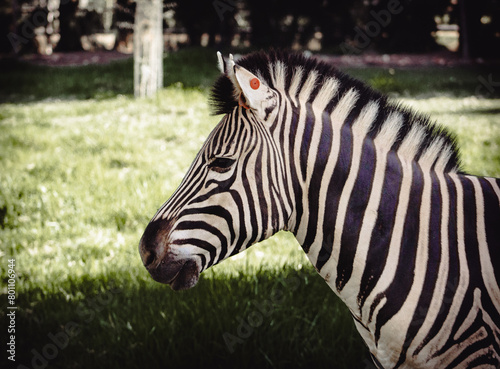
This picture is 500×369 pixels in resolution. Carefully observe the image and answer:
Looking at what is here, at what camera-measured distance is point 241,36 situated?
20625mm

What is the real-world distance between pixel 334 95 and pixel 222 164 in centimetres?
56

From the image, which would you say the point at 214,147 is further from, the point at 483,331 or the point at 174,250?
the point at 483,331

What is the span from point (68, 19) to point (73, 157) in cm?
1698

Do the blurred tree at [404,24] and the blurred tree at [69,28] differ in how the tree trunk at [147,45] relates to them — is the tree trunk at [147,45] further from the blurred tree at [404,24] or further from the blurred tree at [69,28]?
the blurred tree at [69,28]

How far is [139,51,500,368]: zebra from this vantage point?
166 centimetres

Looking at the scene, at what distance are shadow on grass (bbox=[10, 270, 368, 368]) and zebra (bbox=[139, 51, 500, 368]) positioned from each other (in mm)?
1101

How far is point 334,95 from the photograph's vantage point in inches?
71.7

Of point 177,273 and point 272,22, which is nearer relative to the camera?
point 177,273

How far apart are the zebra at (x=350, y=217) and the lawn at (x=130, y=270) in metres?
1.01

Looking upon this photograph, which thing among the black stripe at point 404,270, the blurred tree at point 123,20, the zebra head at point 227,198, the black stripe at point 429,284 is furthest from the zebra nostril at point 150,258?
the blurred tree at point 123,20

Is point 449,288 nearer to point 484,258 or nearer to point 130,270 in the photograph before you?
point 484,258

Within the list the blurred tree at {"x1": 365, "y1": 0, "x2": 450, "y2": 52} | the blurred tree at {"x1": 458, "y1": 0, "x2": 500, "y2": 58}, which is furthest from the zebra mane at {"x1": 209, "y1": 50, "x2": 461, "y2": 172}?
the blurred tree at {"x1": 365, "y1": 0, "x2": 450, "y2": 52}

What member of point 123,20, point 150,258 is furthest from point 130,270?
point 123,20

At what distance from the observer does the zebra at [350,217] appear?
1.66 meters
